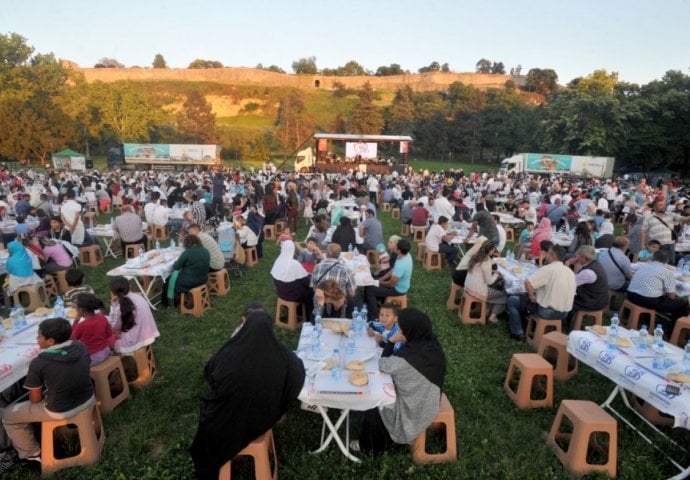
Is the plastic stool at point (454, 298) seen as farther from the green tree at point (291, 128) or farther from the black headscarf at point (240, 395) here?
the green tree at point (291, 128)

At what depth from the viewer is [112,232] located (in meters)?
9.81

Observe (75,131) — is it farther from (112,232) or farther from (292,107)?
(112,232)

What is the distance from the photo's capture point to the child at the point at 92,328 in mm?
4068

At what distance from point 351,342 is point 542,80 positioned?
89.6 meters

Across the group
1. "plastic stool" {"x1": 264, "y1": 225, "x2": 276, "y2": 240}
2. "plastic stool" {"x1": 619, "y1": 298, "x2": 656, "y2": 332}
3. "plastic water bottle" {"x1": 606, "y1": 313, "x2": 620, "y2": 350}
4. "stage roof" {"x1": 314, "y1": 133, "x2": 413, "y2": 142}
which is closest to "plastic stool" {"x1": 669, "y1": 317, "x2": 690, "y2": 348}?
"plastic stool" {"x1": 619, "y1": 298, "x2": 656, "y2": 332}

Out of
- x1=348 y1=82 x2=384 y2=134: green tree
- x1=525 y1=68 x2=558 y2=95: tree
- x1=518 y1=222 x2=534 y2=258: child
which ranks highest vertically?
x1=525 y1=68 x2=558 y2=95: tree

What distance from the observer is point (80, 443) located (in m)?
3.66

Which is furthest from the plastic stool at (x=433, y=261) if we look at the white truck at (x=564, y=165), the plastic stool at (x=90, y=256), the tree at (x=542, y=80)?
the tree at (x=542, y=80)

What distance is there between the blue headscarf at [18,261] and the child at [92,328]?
3.20m

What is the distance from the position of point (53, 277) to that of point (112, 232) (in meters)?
2.31

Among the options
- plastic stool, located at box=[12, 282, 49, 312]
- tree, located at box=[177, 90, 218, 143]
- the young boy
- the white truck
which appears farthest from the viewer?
tree, located at box=[177, 90, 218, 143]

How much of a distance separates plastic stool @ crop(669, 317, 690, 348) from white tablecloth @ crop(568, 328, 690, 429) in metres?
2.00

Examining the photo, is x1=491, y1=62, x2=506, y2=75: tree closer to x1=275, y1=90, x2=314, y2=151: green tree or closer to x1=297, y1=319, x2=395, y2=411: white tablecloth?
x1=275, y1=90, x2=314, y2=151: green tree

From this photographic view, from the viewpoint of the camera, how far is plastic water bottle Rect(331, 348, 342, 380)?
361 cm
